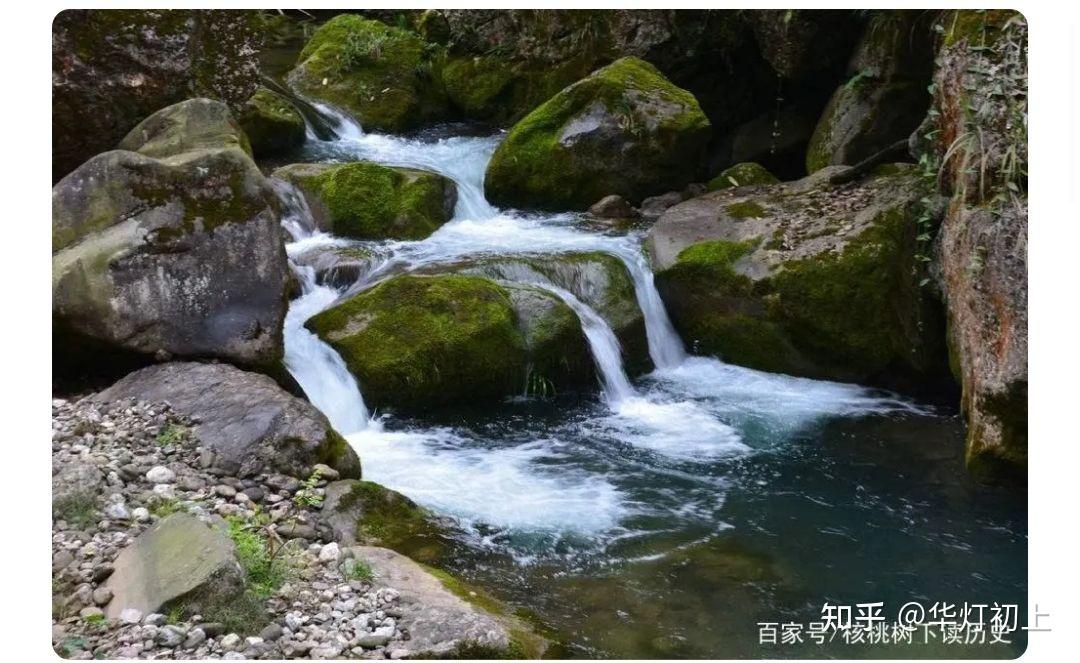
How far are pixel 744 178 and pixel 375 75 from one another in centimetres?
608

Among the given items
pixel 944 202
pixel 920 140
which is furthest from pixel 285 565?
pixel 920 140

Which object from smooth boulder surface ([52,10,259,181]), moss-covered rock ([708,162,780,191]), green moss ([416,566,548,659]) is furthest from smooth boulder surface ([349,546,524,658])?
moss-covered rock ([708,162,780,191])

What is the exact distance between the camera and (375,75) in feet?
48.7

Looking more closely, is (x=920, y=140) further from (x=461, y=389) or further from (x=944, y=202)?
(x=461, y=389)

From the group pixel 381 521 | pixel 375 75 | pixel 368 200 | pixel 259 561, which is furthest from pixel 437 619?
pixel 375 75

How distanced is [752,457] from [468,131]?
7.87 m

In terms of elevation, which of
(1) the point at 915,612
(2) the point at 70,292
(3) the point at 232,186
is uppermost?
(3) the point at 232,186

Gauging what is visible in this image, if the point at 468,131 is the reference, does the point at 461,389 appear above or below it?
below

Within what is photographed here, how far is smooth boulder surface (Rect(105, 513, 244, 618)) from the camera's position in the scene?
4438 millimetres

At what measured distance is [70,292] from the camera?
259 inches

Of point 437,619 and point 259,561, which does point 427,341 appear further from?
point 437,619

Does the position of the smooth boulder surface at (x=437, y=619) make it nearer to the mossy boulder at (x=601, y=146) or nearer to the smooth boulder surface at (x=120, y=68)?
the smooth boulder surface at (x=120, y=68)

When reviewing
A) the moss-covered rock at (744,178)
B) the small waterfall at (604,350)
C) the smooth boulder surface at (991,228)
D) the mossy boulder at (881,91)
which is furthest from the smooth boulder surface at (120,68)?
the mossy boulder at (881,91)

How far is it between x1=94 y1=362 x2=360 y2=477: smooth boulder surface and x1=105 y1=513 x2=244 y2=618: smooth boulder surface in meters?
1.18
